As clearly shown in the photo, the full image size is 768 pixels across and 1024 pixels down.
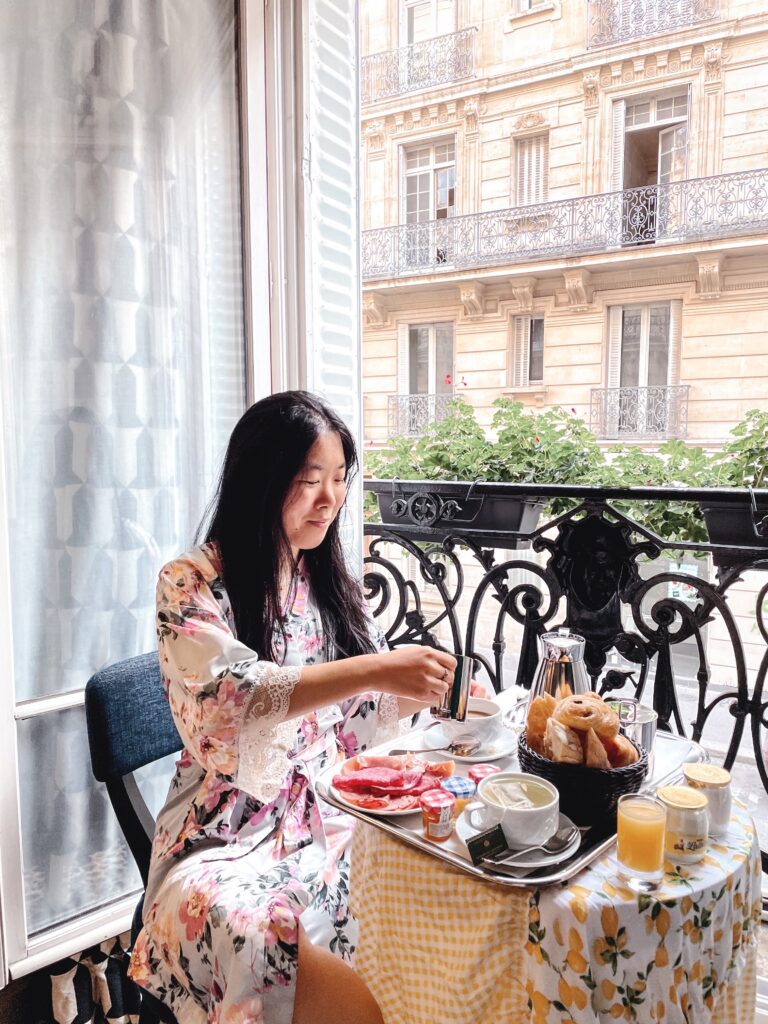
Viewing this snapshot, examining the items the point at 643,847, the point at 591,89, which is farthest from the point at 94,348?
the point at 591,89

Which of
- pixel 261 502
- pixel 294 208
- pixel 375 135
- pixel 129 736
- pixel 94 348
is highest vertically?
pixel 375 135

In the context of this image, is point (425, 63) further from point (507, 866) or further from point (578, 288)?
point (507, 866)

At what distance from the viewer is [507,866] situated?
809 mm

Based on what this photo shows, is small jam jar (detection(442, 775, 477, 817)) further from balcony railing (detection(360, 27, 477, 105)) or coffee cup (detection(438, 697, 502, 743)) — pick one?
balcony railing (detection(360, 27, 477, 105))

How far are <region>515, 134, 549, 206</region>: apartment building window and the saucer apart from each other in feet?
23.9

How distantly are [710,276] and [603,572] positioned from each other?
5.77m

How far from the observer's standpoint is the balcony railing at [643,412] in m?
6.84

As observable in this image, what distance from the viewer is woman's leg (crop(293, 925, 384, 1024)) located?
36.0 inches

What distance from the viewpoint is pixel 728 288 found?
21.8ft

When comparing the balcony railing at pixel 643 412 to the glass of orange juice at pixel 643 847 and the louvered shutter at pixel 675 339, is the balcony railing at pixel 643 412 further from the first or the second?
the glass of orange juice at pixel 643 847

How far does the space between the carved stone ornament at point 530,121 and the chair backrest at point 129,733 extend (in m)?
7.57

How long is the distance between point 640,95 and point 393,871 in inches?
304

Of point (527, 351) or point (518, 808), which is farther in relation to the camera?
point (527, 351)

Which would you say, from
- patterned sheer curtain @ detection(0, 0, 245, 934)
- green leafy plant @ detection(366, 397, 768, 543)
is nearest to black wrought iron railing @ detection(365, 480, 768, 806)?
green leafy plant @ detection(366, 397, 768, 543)
